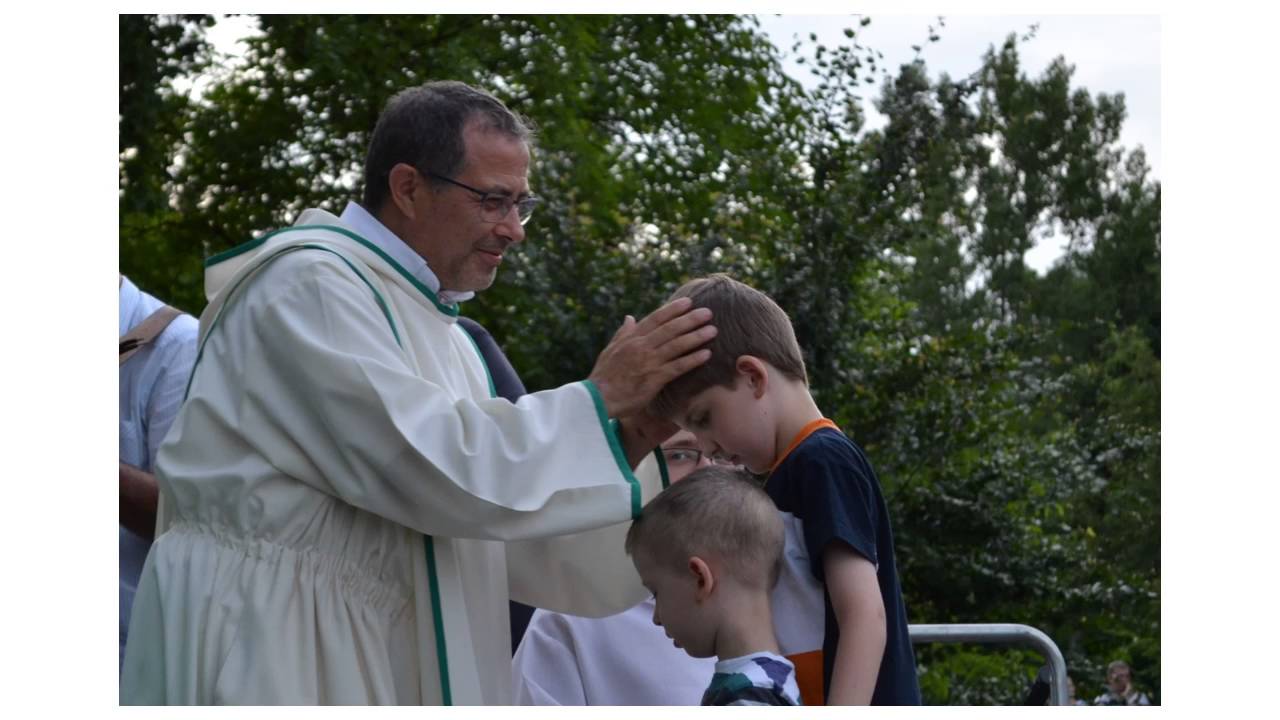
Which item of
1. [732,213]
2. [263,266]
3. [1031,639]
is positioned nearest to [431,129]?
[263,266]

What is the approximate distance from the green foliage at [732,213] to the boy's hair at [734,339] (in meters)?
7.00

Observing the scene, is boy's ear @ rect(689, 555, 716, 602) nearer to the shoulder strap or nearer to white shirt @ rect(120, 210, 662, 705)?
white shirt @ rect(120, 210, 662, 705)

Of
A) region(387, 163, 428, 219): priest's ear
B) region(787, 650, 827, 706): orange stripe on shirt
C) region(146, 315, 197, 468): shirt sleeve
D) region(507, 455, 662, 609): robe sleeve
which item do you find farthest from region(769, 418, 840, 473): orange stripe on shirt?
region(146, 315, 197, 468): shirt sleeve

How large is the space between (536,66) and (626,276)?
8.24 ft

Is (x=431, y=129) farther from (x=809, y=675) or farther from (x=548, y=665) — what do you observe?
(x=809, y=675)

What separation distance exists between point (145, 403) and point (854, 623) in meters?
2.22

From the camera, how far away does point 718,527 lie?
3139mm

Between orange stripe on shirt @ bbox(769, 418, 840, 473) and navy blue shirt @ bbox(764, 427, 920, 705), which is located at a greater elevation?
orange stripe on shirt @ bbox(769, 418, 840, 473)

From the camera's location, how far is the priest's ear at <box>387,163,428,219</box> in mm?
3732

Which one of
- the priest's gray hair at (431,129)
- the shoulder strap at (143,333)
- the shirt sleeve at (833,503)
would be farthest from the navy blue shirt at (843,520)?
the shoulder strap at (143,333)

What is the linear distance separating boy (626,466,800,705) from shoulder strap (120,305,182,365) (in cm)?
171

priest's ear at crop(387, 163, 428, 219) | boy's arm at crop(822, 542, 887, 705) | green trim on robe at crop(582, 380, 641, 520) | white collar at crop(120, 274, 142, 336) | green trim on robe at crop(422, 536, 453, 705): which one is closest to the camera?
boy's arm at crop(822, 542, 887, 705)

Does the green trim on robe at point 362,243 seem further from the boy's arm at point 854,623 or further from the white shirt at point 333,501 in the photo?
the boy's arm at point 854,623

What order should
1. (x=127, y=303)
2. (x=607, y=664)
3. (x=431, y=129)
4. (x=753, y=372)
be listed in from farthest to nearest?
(x=127, y=303), (x=607, y=664), (x=431, y=129), (x=753, y=372)
